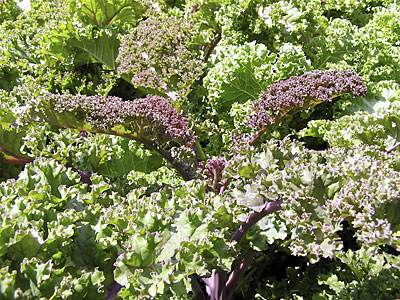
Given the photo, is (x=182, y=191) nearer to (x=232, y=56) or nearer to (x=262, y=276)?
(x=262, y=276)

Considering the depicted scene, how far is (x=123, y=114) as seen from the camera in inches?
94.3

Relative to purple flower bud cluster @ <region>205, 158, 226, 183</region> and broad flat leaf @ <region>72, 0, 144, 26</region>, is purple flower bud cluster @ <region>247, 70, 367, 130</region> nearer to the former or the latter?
purple flower bud cluster @ <region>205, 158, 226, 183</region>

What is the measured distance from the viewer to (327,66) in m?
3.27

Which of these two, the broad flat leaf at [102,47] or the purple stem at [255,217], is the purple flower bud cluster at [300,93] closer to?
the purple stem at [255,217]

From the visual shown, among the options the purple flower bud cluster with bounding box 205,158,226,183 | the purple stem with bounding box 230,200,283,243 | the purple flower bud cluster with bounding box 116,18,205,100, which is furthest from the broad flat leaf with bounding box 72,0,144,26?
the purple stem with bounding box 230,200,283,243

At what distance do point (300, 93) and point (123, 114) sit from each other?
1.09 meters

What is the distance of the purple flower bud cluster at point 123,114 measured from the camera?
2.37 metres

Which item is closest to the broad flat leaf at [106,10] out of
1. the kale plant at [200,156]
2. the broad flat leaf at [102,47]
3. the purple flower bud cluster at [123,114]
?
the kale plant at [200,156]

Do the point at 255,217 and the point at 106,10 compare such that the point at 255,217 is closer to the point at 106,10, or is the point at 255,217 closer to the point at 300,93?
the point at 300,93

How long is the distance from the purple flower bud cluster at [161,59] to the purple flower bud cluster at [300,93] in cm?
60

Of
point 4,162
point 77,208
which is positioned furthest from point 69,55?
point 77,208

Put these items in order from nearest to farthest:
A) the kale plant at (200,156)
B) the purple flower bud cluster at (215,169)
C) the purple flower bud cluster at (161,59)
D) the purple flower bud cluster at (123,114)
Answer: the kale plant at (200,156) < the purple flower bud cluster at (123,114) < the purple flower bud cluster at (215,169) < the purple flower bud cluster at (161,59)

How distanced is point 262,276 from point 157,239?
1.33 meters

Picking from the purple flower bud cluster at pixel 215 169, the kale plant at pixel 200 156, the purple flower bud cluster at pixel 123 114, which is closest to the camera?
the kale plant at pixel 200 156
